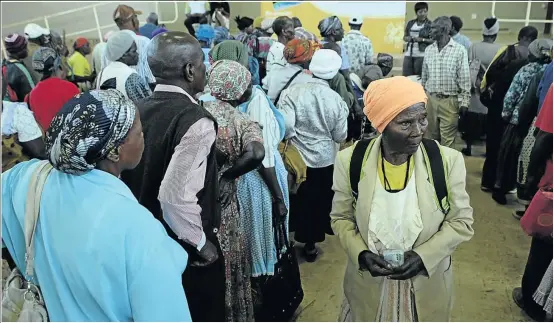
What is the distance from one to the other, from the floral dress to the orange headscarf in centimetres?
75

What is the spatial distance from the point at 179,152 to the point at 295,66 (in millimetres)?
2236

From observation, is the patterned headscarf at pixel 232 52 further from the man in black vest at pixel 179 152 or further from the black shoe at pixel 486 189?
the black shoe at pixel 486 189

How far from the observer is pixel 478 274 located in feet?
12.5

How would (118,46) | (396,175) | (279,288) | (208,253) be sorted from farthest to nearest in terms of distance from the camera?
(118,46) → (279,288) → (208,253) → (396,175)

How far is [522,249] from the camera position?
420 centimetres

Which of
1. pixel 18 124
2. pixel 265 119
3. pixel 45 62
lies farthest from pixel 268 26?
pixel 265 119

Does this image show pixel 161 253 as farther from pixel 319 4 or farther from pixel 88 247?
pixel 319 4

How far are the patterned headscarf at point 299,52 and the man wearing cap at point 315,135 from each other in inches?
4.8

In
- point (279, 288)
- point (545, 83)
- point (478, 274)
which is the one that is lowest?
point (478, 274)

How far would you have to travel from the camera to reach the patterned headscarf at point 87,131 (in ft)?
4.24

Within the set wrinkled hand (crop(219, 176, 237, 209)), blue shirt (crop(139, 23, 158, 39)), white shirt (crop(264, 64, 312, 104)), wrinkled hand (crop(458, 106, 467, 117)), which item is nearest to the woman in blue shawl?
wrinkled hand (crop(219, 176, 237, 209))

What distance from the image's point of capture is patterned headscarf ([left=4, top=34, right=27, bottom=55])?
4797mm

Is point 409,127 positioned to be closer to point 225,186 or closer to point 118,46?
point 225,186

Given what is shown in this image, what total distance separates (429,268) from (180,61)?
1.31 meters
